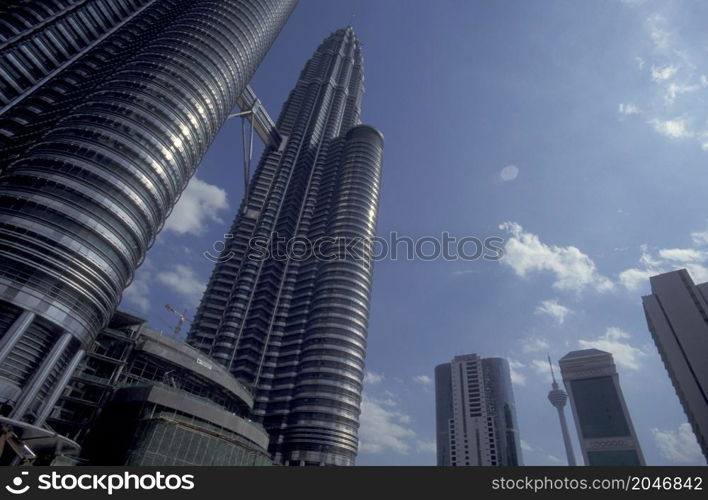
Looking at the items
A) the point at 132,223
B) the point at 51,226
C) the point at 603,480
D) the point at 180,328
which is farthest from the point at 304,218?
the point at 603,480

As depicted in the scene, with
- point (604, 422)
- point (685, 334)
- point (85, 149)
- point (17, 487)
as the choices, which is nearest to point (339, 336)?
point (85, 149)

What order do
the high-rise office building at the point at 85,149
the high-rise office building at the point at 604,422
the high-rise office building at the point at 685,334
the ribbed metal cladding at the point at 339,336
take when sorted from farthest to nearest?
1. the high-rise office building at the point at 604,422
2. the ribbed metal cladding at the point at 339,336
3. the high-rise office building at the point at 685,334
4. the high-rise office building at the point at 85,149

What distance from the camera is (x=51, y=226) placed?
194ft

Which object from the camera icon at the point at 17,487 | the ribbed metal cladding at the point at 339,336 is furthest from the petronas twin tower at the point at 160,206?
the camera icon at the point at 17,487

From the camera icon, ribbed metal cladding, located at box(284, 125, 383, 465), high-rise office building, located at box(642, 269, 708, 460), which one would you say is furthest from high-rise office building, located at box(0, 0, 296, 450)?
high-rise office building, located at box(642, 269, 708, 460)

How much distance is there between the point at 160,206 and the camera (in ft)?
248

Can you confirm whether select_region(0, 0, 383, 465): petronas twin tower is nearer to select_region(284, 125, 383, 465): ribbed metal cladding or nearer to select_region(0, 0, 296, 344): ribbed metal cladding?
select_region(0, 0, 296, 344): ribbed metal cladding

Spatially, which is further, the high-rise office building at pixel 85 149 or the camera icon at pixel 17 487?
the high-rise office building at pixel 85 149

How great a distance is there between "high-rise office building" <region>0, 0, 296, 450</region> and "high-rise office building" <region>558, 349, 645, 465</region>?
20307cm

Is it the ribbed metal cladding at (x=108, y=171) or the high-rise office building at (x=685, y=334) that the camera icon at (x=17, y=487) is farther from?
the high-rise office building at (x=685, y=334)

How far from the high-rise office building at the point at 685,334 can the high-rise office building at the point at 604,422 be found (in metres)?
84.5

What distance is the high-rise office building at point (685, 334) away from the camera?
305 feet

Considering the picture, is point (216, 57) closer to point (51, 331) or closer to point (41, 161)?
point (41, 161)

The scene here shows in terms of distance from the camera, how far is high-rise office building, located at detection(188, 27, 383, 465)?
97.8 metres
